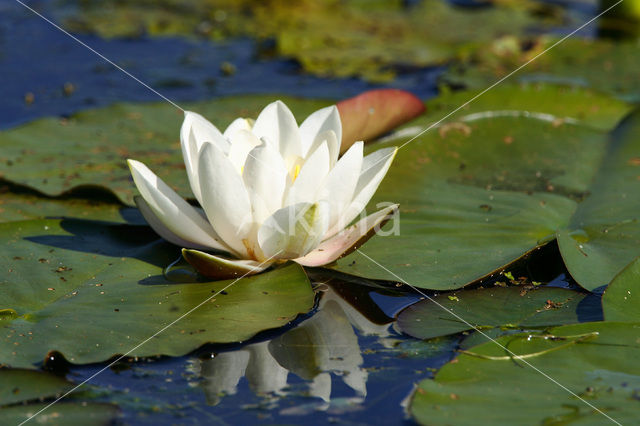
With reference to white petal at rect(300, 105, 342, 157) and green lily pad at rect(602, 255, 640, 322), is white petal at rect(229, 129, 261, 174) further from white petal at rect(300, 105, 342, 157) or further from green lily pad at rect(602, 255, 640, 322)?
green lily pad at rect(602, 255, 640, 322)

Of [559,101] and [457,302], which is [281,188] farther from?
[559,101]

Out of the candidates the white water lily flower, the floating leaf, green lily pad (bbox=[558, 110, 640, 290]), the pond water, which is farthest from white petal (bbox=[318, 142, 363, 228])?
the floating leaf

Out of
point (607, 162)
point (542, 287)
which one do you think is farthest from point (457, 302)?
point (607, 162)

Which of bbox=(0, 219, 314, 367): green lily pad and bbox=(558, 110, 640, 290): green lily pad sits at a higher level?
bbox=(558, 110, 640, 290): green lily pad

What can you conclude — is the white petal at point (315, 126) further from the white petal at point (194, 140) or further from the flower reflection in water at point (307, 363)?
the flower reflection in water at point (307, 363)

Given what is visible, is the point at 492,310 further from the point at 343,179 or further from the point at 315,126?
the point at 315,126
